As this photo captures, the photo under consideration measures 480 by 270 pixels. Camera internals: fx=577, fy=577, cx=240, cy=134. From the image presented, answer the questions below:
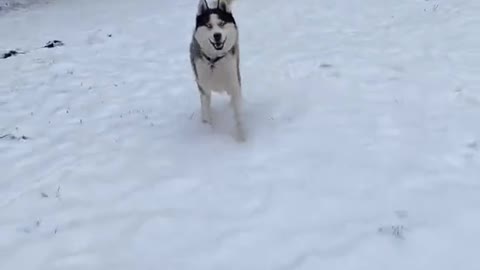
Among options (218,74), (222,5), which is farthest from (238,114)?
(222,5)

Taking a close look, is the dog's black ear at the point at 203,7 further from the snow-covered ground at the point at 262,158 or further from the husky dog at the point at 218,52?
the snow-covered ground at the point at 262,158

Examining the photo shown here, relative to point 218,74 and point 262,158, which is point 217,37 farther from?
point 262,158

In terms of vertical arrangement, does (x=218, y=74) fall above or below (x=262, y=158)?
above

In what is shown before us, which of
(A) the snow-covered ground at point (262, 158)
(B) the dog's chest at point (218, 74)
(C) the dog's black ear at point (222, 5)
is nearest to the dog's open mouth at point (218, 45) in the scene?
(B) the dog's chest at point (218, 74)

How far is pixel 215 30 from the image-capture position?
16.8ft

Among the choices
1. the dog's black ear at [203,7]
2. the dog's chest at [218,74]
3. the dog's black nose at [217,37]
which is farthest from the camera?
the dog's chest at [218,74]

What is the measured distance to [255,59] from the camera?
8281 millimetres

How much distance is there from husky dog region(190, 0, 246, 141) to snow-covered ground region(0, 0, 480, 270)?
428 mm

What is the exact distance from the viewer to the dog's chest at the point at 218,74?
17.8 ft

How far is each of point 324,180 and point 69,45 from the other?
23.2 feet

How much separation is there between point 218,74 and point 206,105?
1.79 feet

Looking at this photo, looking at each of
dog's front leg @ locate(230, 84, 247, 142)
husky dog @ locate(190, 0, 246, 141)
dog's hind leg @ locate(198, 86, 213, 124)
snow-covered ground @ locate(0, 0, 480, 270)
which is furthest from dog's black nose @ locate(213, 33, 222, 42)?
snow-covered ground @ locate(0, 0, 480, 270)

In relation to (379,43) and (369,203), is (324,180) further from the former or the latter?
(379,43)

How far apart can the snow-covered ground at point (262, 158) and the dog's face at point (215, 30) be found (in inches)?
34.8
